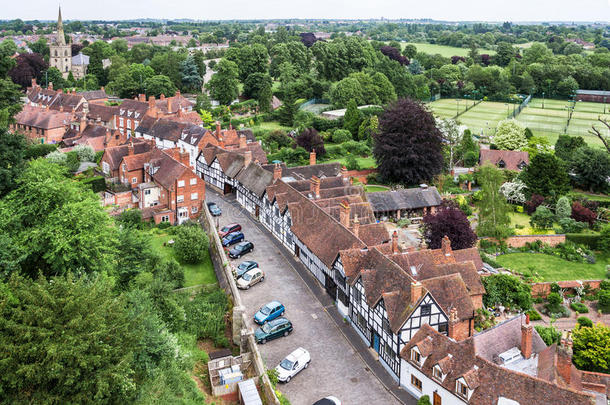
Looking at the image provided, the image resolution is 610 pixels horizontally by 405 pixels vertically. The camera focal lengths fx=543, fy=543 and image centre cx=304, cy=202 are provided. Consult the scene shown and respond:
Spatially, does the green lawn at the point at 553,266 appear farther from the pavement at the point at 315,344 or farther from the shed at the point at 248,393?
the shed at the point at 248,393

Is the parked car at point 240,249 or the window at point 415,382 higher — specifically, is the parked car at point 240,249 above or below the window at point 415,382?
above

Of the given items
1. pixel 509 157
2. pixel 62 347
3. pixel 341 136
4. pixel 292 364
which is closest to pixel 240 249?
pixel 292 364

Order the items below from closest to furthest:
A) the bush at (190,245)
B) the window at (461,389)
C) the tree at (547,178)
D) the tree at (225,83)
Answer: the window at (461,389) < the bush at (190,245) < the tree at (547,178) < the tree at (225,83)

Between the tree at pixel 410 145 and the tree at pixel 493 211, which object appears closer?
the tree at pixel 493 211

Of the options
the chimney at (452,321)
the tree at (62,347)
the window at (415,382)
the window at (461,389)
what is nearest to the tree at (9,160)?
the tree at (62,347)

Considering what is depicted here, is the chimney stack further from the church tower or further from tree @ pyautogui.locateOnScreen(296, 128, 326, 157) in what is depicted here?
the church tower

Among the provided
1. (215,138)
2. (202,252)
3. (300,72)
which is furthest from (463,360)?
(300,72)
